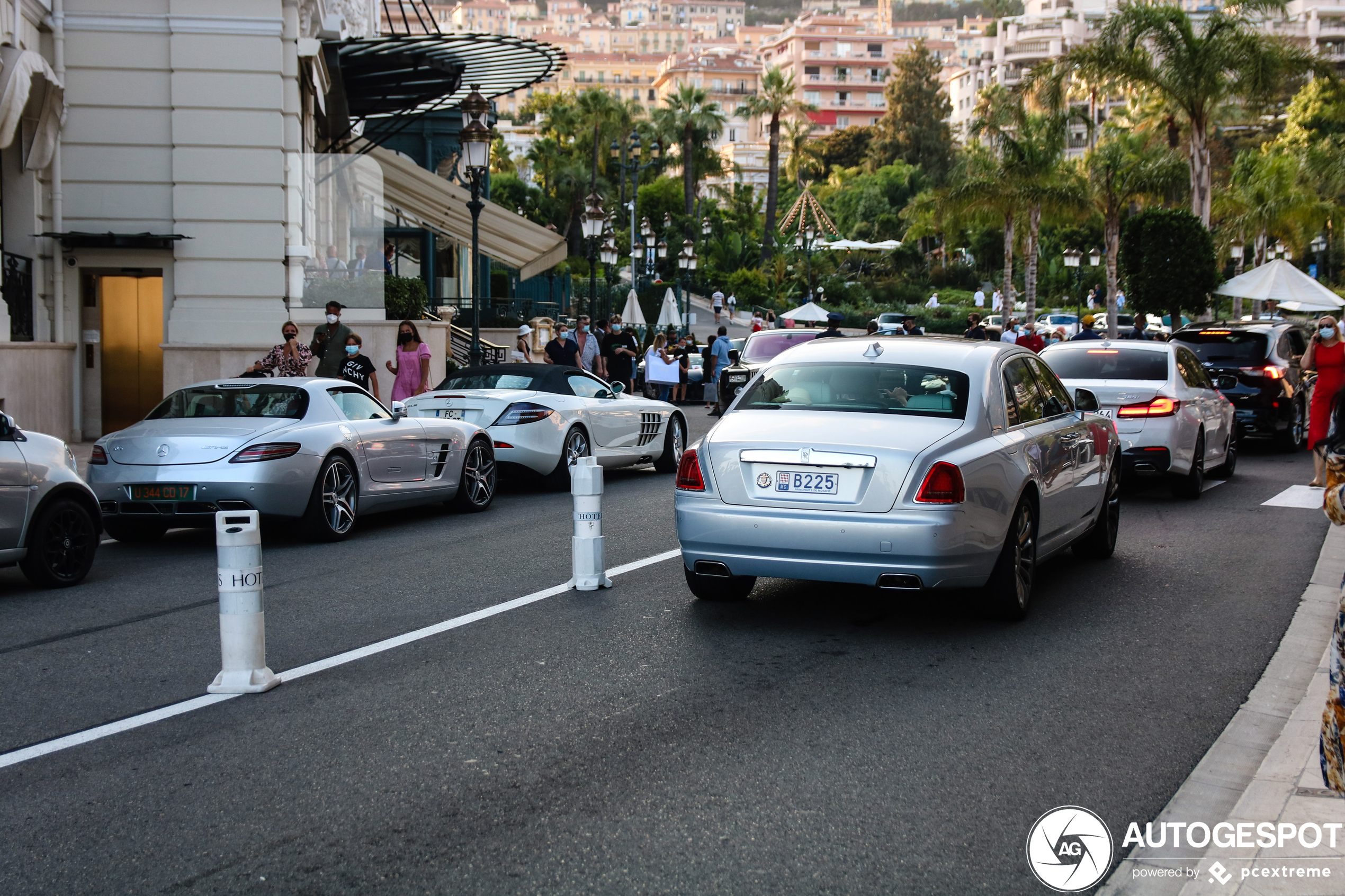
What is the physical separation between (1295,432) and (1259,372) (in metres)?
1.46

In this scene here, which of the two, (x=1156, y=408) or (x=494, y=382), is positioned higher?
(x=494, y=382)

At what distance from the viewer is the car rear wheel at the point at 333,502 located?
1051 cm

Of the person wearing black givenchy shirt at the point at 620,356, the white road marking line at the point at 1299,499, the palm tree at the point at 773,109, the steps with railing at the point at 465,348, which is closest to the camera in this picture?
the white road marking line at the point at 1299,499

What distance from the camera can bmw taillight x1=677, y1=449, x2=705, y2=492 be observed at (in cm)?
739

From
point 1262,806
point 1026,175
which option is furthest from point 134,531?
point 1026,175

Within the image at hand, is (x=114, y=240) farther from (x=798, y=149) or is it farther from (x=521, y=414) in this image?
(x=798, y=149)

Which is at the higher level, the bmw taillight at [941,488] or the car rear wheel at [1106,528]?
the bmw taillight at [941,488]

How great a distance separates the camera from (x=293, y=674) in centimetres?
634

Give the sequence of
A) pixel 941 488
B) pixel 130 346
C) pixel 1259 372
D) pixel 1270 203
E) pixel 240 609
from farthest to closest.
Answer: pixel 1270 203, pixel 130 346, pixel 1259 372, pixel 941 488, pixel 240 609

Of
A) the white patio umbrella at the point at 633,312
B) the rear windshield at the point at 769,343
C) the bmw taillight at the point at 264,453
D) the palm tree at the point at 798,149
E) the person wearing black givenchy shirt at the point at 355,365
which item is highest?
the palm tree at the point at 798,149

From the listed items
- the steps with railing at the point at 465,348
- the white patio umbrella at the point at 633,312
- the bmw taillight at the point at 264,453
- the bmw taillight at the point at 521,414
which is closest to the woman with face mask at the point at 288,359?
the bmw taillight at the point at 521,414

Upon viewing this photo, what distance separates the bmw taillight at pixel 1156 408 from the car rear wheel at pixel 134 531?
902 centimetres

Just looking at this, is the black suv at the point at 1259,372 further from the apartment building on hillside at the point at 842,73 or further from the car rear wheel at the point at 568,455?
the apartment building on hillside at the point at 842,73

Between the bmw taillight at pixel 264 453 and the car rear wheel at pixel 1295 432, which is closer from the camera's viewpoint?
the bmw taillight at pixel 264 453
